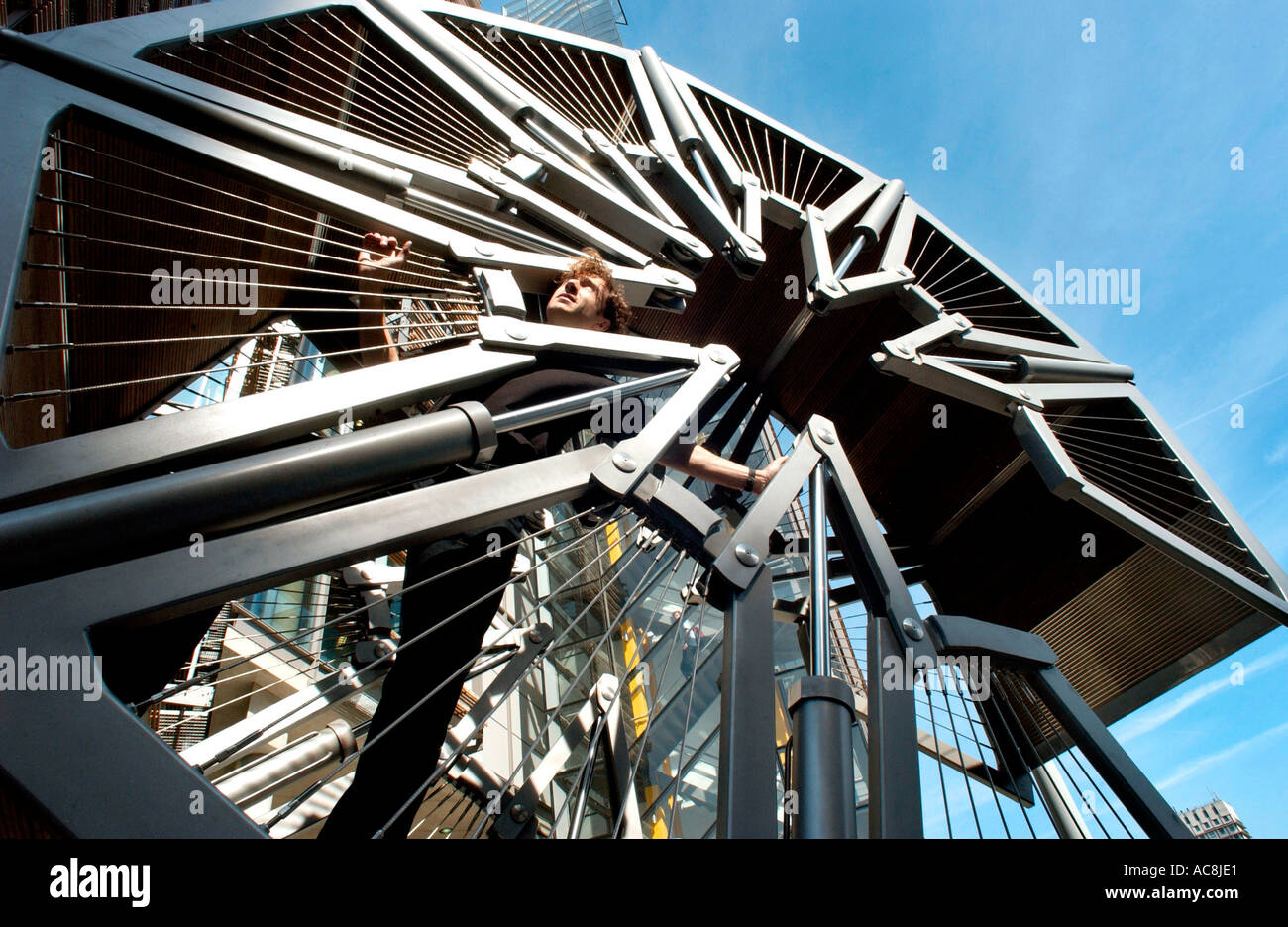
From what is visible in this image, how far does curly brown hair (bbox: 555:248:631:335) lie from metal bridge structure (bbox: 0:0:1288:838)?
0.25 feet

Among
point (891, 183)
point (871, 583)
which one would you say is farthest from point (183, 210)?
point (891, 183)

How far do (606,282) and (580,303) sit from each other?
0.52ft

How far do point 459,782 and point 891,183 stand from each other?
13.8ft

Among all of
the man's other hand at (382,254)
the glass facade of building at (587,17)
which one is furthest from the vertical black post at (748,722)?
the glass facade of building at (587,17)

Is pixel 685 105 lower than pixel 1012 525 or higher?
higher

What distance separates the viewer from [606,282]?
291 centimetres

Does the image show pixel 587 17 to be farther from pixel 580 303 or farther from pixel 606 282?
pixel 580 303

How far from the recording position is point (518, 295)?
93.1 inches

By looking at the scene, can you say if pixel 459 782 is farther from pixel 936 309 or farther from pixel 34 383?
pixel 936 309

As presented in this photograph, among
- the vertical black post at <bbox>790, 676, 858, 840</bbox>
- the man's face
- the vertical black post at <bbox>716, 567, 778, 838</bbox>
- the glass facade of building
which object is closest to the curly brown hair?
the man's face

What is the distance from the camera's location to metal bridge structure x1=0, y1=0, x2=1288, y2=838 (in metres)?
1.42

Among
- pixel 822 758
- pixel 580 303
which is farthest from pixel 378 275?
pixel 822 758

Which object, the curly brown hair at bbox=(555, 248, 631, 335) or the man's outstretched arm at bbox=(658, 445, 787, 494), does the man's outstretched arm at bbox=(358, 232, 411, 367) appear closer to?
the curly brown hair at bbox=(555, 248, 631, 335)

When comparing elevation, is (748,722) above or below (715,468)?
below
